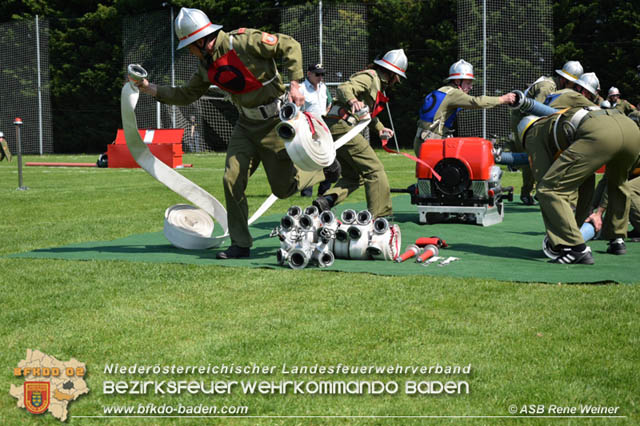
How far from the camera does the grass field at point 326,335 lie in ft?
10.5

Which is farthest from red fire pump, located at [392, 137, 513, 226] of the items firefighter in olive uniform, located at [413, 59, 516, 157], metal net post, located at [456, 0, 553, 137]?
metal net post, located at [456, 0, 553, 137]

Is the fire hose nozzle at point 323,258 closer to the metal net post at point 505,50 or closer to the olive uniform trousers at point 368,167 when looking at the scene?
the olive uniform trousers at point 368,167

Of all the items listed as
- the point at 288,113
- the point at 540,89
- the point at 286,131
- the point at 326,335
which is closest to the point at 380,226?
the point at 286,131

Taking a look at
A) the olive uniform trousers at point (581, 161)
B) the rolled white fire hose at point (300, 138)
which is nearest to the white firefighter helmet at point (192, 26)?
the rolled white fire hose at point (300, 138)

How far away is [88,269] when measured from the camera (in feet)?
20.4

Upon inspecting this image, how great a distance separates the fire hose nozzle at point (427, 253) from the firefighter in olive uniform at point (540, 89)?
1414 millimetres

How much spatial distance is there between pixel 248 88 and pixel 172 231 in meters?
1.77

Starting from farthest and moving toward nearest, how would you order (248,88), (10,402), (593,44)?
(593,44)
(248,88)
(10,402)

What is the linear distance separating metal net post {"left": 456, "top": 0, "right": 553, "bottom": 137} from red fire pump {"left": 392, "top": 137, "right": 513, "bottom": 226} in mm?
19656

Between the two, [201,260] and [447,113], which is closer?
[201,260]

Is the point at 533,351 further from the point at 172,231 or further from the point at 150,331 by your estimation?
the point at 172,231

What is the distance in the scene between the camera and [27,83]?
37.1 metres

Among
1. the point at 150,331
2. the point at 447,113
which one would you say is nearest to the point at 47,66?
the point at 447,113

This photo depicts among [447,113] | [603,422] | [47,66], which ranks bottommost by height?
[603,422]
